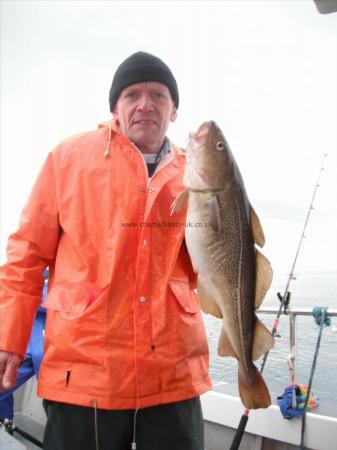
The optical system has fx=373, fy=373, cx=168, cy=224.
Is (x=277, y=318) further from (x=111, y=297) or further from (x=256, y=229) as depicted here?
(x=111, y=297)

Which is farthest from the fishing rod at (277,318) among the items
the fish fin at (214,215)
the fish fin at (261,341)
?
the fish fin at (214,215)

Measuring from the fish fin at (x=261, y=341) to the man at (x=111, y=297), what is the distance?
415 mm

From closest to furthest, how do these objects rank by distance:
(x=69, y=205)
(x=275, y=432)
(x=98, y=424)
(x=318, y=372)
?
(x=98, y=424) < (x=69, y=205) < (x=275, y=432) < (x=318, y=372)

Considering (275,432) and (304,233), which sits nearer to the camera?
(275,432)

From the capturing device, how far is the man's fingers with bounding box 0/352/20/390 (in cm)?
218

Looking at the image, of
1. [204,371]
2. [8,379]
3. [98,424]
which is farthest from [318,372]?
[8,379]

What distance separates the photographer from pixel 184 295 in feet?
7.97

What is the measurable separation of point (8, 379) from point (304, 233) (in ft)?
14.2

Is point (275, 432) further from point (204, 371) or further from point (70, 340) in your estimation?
point (70, 340)

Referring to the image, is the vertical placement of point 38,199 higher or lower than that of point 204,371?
higher

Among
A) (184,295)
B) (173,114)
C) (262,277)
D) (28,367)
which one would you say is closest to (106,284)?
(184,295)

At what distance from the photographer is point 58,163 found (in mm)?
2518

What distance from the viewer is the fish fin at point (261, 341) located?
2.17m

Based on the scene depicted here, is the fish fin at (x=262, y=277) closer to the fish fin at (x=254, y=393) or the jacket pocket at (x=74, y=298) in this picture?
the fish fin at (x=254, y=393)
